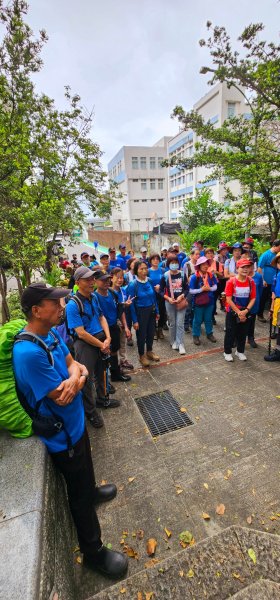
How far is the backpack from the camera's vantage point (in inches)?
69.1

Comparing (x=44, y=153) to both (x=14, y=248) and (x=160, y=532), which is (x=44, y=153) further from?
(x=160, y=532)

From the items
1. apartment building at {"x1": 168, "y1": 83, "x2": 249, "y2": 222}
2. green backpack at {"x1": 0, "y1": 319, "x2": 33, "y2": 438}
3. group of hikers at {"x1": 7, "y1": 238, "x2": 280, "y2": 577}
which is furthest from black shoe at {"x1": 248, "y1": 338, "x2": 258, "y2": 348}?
apartment building at {"x1": 168, "y1": 83, "x2": 249, "y2": 222}

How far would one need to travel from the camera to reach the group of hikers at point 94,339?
5.69 feet

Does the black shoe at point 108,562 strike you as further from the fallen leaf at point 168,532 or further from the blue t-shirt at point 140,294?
the blue t-shirt at point 140,294

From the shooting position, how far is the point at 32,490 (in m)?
1.67

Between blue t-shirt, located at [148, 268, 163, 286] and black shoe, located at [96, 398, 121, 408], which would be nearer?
black shoe, located at [96, 398, 121, 408]

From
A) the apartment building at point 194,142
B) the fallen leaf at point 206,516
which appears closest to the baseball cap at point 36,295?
the fallen leaf at point 206,516

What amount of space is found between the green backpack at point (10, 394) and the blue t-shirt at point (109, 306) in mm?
2144

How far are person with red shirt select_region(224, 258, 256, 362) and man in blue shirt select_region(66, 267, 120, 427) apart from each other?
2637mm

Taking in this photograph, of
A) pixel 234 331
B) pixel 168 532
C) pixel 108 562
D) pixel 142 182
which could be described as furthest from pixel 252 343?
pixel 142 182

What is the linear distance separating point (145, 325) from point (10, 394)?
333 centimetres

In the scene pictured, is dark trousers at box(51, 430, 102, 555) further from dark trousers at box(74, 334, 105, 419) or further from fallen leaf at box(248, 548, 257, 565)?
dark trousers at box(74, 334, 105, 419)

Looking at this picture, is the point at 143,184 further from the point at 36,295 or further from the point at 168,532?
the point at 168,532

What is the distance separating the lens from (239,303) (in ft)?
16.4
